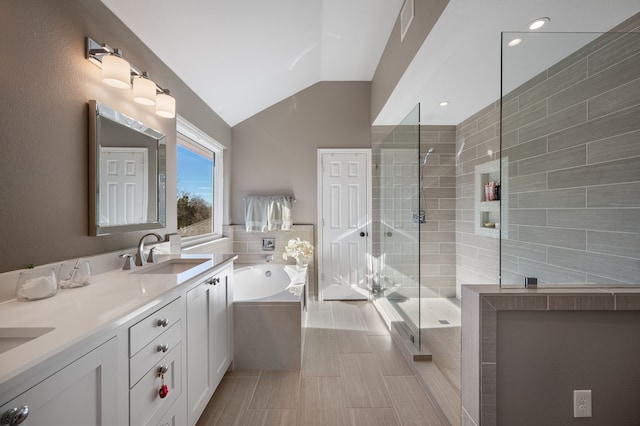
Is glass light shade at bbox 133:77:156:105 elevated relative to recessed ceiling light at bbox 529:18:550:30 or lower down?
lower down

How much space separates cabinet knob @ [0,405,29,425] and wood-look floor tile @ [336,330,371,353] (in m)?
2.25

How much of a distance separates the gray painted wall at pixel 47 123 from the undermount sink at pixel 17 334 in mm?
450

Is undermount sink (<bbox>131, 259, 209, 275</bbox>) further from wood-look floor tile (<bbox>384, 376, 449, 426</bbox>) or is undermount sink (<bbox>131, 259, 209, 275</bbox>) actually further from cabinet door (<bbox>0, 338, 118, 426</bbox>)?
wood-look floor tile (<bbox>384, 376, 449, 426</bbox>)

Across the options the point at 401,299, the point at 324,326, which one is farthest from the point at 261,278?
the point at 401,299

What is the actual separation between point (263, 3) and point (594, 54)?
6.63 feet

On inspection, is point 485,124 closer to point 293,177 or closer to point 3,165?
point 293,177

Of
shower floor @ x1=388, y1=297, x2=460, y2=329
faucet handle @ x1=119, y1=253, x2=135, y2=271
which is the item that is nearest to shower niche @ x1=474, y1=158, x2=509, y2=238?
shower floor @ x1=388, y1=297, x2=460, y2=329

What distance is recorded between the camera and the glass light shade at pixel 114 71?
156 centimetres

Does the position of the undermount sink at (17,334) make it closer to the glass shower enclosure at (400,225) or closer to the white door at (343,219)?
the glass shower enclosure at (400,225)

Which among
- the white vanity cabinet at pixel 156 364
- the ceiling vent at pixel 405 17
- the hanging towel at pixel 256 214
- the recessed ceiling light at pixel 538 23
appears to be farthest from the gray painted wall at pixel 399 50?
the white vanity cabinet at pixel 156 364

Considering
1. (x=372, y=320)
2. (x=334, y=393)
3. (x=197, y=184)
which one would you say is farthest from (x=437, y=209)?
(x=197, y=184)

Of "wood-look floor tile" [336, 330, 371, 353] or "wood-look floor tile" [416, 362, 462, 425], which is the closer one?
"wood-look floor tile" [416, 362, 462, 425]

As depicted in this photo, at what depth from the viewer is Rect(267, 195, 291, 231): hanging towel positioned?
3973 millimetres

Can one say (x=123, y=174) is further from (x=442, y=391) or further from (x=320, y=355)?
(x=442, y=391)
